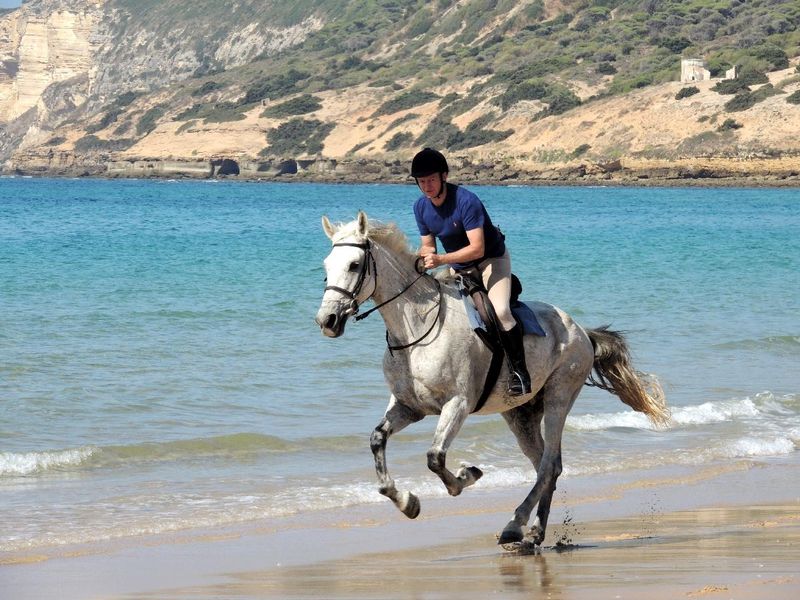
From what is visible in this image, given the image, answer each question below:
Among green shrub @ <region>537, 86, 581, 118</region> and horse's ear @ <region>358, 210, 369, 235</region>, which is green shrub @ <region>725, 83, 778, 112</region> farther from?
horse's ear @ <region>358, 210, 369, 235</region>

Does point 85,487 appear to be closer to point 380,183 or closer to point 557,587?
point 557,587

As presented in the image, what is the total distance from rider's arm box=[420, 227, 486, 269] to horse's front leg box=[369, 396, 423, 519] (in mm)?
850

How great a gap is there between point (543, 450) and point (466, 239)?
5.34 ft

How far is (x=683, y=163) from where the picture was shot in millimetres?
98188

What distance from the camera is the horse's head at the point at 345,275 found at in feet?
22.9

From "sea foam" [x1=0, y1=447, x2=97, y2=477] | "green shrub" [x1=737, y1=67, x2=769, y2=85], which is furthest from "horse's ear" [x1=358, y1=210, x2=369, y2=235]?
"green shrub" [x1=737, y1=67, x2=769, y2=85]

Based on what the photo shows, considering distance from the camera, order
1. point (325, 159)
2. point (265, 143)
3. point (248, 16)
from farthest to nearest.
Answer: point (248, 16)
point (265, 143)
point (325, 159)

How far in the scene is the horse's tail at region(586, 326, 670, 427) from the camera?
9.17 m

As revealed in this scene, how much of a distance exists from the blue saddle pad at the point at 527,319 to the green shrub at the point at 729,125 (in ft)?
305

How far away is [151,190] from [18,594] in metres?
97.0

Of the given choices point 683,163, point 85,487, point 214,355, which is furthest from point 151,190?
point 85,487

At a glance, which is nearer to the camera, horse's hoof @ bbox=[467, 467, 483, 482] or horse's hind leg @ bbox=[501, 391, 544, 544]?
horse's hoof @ bbox=[467, 467, 483, 482]

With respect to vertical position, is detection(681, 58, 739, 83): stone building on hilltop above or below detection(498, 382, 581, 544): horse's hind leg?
below

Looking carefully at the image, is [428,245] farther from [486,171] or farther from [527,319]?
[486,171]
